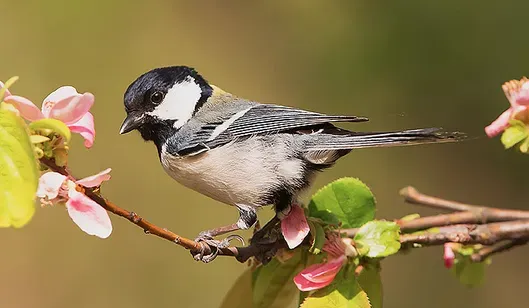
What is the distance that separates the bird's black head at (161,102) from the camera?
2.78 feet

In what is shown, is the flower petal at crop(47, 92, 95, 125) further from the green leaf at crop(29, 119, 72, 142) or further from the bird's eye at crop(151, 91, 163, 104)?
the bird's eye at crop(151, 91, 163, 104)

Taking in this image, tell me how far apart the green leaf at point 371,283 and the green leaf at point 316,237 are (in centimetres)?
5

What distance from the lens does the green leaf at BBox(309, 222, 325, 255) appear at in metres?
0.67

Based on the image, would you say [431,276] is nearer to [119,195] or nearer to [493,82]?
[493,82]

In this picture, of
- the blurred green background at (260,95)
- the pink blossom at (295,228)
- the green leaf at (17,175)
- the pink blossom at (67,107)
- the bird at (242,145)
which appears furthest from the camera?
the blurred green background at (260,95)

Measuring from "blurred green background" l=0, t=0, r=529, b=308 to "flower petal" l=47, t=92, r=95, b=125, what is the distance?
1.16m

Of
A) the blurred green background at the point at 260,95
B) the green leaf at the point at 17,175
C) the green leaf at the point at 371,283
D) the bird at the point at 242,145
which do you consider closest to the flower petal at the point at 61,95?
the green leaf at the point at 17,175

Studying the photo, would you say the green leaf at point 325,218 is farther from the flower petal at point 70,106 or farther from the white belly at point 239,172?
the flower petal at point 70,106

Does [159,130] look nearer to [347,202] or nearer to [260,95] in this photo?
[347,202]

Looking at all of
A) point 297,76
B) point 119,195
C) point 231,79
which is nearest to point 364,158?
point 297,76

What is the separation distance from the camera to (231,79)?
1.96 m

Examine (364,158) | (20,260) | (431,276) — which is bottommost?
(20,260)

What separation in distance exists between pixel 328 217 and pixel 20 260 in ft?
3.99

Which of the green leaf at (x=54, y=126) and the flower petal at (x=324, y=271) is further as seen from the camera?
the flower petal at (x=324, y=271)
